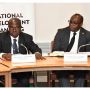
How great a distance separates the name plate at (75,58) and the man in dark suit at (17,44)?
1.42 ft

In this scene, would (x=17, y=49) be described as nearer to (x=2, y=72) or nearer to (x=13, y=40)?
(x=13, y=40)

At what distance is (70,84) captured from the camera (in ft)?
15.4

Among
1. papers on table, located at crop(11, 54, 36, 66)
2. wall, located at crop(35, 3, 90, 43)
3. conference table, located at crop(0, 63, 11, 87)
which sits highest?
wall, located at crop(35, 3, 90, 43)

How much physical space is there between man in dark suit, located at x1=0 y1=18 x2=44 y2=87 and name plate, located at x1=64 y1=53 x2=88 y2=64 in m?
0.43

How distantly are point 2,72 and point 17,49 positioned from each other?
851 mm

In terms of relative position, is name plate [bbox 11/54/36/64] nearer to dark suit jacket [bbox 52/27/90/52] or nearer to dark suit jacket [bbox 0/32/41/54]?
dark suit jacket [bbox 0/32/41/54]

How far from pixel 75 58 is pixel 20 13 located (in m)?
1.84

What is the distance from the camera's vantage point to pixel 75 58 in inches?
167

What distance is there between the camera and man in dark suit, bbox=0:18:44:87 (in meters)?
4.57

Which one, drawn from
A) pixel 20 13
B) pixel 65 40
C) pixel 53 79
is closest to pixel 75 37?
pixel 65 40

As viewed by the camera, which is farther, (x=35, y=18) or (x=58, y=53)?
(x=35, y=18)

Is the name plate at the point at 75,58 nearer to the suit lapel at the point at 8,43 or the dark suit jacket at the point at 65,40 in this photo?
the dark suit jacket at the point at 65,40

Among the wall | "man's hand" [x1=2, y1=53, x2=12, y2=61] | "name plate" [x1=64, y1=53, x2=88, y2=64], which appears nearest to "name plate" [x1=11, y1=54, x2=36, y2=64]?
"man's hand" [x1=2, y1=53, x2=12, y2=61]

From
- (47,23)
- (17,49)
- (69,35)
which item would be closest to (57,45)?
(69,35)
